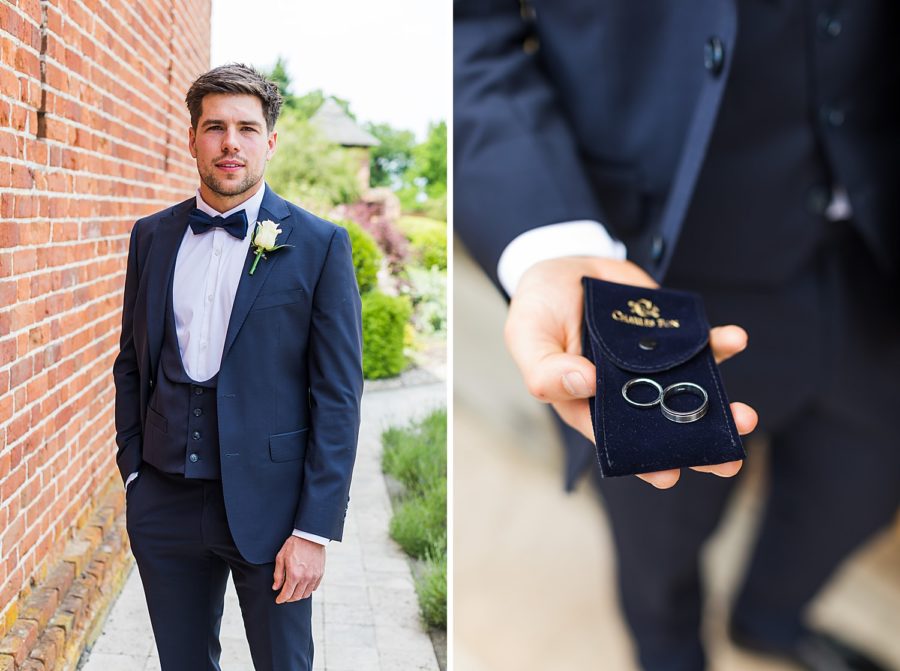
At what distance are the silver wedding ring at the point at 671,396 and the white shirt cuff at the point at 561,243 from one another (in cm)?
29

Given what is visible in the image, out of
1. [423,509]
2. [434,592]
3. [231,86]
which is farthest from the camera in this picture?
[423,509]

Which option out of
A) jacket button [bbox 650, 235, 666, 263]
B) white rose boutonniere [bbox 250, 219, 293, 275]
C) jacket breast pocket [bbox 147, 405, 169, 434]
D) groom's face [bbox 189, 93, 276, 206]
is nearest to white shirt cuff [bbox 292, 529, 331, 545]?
jacket breast pocket [bbox 147, 405, 169, 434]

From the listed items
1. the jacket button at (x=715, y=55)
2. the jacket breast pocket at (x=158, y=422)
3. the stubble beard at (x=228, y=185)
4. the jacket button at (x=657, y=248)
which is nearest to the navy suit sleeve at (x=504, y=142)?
the jacket button at (x=657, y=248)

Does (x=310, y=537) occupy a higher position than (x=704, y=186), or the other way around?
(x=704, y=186)

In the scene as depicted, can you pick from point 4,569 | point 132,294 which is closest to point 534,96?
point 132,294

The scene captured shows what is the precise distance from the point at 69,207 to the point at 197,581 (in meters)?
0.66

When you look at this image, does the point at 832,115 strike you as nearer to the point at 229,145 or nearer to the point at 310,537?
the point at 229,145

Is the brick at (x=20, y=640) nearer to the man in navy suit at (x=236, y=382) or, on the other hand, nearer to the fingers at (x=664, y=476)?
the man in navy suit at (x=236, y=382)

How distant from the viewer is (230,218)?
1.22 metres

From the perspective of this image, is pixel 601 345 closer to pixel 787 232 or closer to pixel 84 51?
pixel 787 232

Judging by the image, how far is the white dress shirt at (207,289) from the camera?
1203 mm

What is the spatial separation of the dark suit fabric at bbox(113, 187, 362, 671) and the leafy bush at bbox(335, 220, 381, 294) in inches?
29.1

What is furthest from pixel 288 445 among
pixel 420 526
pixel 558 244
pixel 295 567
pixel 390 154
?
pixel 390 154

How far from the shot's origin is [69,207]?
1452 mm
